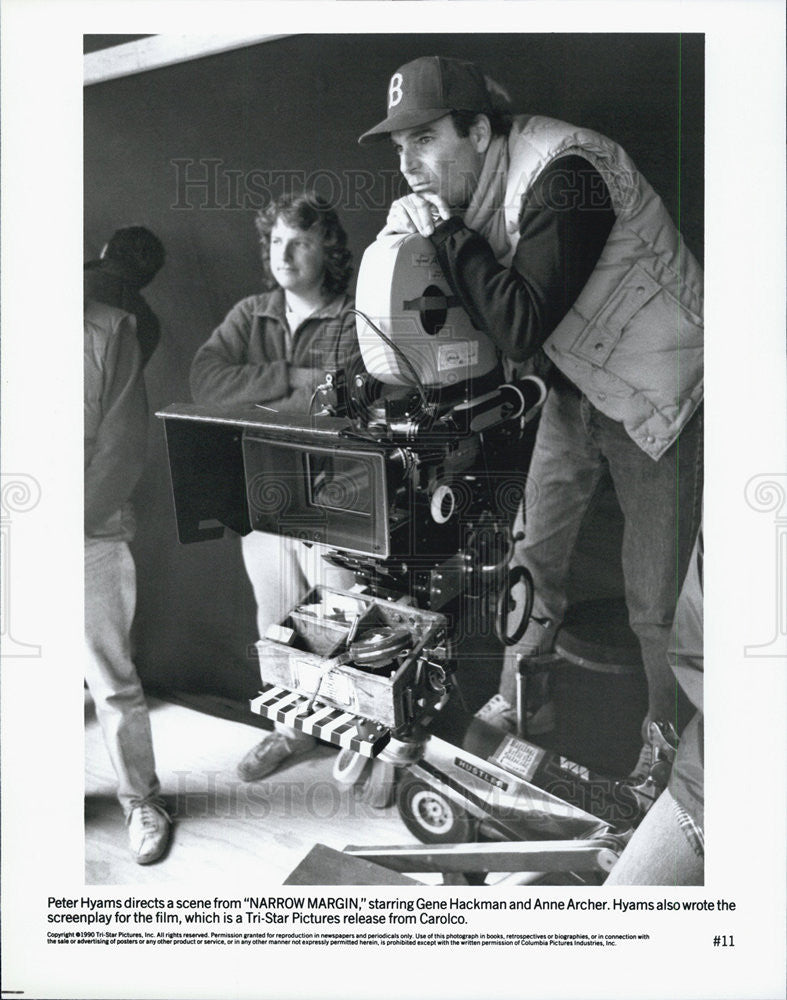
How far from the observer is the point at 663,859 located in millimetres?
1855

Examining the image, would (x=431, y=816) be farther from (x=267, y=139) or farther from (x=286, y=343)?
(x=267, y=139)

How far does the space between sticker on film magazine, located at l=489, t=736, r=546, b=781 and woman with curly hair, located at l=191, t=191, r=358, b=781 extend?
48 cm

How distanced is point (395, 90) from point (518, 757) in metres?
1.38

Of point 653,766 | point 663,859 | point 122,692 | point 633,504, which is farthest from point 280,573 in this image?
point 663,859

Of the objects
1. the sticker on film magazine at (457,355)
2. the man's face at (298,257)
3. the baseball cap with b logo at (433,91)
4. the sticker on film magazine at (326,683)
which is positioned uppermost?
the baseball cap with b logo at (433,91)

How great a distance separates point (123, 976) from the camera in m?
1.83

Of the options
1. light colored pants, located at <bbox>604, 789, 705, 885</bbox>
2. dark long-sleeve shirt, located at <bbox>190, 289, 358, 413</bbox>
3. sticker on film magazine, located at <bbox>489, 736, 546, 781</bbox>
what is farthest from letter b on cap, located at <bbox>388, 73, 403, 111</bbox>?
light colored pants, located at <bbox>604, 789, 705, 885</bbox>

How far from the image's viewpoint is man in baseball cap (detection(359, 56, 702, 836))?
1.74 metres

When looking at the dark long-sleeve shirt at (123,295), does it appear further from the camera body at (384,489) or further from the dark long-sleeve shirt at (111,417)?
the camera body at (384,489)

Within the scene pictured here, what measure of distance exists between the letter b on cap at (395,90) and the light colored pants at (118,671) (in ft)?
3.44

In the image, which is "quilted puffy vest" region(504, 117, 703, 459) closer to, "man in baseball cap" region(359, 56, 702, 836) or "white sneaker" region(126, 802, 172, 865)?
"man in baseball cap" region(359, 56, 702, 836)

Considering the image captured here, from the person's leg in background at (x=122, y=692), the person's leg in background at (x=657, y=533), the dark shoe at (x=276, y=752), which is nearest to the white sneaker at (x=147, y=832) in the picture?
the person's leg in background at (x=122, y=692)

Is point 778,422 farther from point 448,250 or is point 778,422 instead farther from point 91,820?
Answer: point 91,820

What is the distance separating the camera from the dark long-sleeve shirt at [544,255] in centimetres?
170
